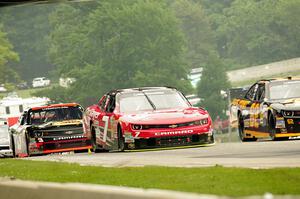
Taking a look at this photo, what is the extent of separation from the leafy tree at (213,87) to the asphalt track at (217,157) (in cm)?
12240

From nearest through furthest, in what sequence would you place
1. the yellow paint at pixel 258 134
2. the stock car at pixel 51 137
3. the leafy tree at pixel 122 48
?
the yellow paint at pixel 258 134 → the stock car at pixel 51 137 → the leafy tree at pixel 122 48

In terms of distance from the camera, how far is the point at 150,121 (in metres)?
24.3

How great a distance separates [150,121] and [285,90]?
4173 mm

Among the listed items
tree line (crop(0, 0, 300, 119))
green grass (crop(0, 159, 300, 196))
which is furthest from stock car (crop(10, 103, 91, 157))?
tree line (crop(0, 0, 300, 119))

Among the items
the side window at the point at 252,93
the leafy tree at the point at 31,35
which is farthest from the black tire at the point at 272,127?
the leafy tree at the point at 31,35

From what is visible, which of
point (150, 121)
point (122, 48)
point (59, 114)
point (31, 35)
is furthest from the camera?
point (31, 35)

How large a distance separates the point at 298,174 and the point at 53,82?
15087 cm

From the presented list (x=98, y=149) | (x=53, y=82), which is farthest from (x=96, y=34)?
(x=98, y=149)

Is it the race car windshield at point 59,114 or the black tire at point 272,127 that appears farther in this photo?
the race car windshield at point 59,114

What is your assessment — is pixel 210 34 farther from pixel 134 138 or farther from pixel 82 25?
pixel 134 138

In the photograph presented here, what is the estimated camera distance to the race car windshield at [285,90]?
2670cm

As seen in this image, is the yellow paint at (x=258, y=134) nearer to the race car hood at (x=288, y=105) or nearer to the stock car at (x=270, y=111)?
the stock car at (x=270, y=111)

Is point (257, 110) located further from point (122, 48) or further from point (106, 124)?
point (122, 48)

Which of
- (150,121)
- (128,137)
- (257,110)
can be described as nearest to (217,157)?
(150,121)
